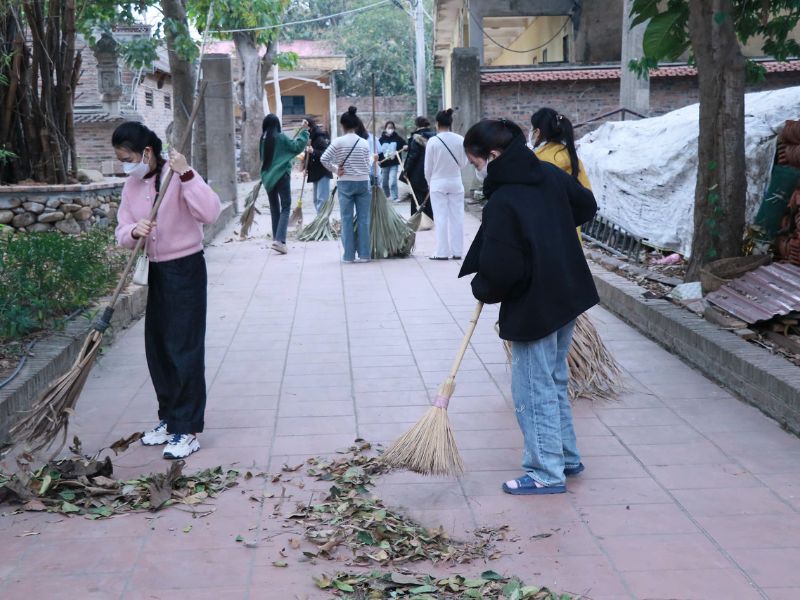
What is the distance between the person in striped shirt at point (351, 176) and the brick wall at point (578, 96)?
796cm

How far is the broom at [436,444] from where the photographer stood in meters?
4.48

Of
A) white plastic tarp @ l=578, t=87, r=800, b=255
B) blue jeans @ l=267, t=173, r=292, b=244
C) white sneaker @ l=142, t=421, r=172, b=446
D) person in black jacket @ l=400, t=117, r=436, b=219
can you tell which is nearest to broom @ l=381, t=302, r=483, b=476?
white sneaker @ l=142, t=421, r=172, b=446

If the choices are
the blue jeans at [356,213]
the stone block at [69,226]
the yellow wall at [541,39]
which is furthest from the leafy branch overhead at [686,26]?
the yellow wall at [541,39]

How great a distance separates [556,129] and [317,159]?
9.71 m

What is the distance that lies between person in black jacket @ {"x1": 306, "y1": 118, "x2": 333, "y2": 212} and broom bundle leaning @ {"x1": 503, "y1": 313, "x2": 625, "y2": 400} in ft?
30.8

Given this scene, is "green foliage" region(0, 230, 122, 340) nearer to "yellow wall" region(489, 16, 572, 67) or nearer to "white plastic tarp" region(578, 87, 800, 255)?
"white plastic tarp" region(578, 87, 800, 255)

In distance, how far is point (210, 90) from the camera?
57.4 feet

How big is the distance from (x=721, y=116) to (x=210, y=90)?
462 inches

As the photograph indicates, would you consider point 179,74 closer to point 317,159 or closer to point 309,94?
point 317,159

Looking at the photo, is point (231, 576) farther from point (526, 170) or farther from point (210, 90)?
point (210, 90)

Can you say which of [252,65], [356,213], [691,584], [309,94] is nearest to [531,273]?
[691,584]

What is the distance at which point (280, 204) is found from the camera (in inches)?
489

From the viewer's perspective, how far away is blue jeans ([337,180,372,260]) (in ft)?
37.0

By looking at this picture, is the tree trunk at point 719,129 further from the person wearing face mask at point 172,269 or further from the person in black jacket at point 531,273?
the person wearing face mask at point 172,269
